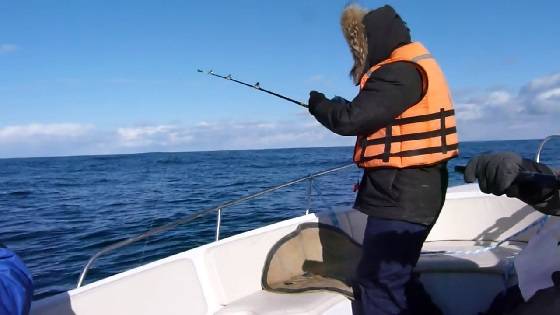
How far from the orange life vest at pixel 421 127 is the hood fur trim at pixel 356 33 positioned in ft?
0.28

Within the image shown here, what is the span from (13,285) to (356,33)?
1.72m

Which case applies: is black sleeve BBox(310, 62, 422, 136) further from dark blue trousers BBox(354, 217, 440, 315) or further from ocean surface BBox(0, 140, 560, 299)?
ocean surface BBox(0, 140, 560, 299)

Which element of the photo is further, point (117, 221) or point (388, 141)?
point (117, 221)

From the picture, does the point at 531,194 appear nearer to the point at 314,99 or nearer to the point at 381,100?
the point at 381,100

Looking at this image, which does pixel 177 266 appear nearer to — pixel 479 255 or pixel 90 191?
pixel 479 255

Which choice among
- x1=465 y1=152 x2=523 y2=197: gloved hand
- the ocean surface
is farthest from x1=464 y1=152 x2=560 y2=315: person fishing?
the ocean surface

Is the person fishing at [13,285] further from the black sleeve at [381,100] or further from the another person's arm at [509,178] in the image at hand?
the another person's arm at [509,178]

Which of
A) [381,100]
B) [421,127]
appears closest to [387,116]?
[381,100]

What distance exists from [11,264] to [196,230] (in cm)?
727

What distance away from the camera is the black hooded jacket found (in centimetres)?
213

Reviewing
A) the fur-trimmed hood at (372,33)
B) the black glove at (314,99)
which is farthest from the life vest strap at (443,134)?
the black glove at (314,99)

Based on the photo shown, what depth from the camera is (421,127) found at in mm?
2246

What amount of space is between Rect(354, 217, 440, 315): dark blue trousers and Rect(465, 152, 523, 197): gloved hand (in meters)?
0.85

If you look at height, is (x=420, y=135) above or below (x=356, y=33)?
below
